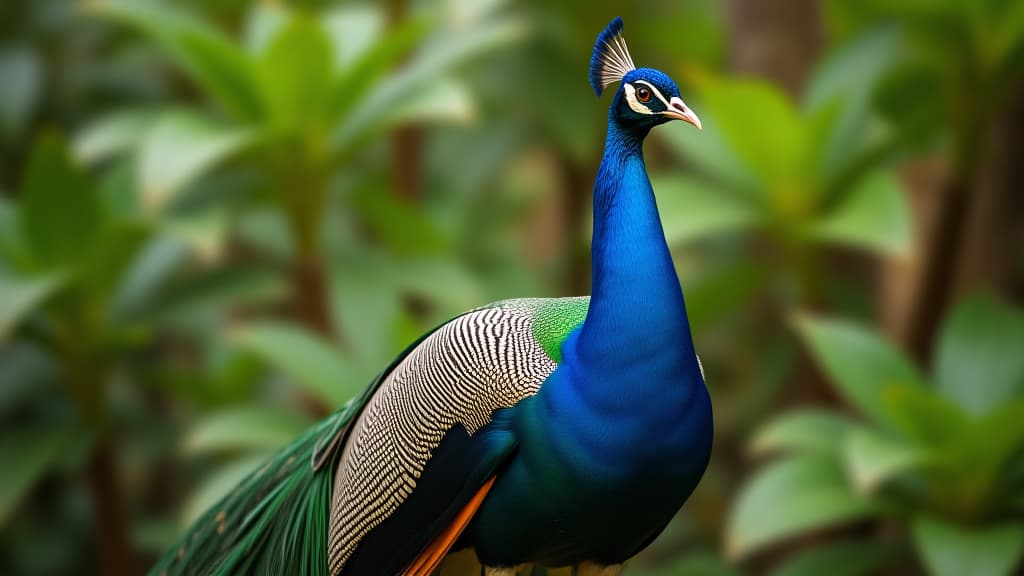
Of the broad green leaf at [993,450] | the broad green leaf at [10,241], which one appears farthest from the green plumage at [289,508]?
the broad green leaf at [10,241]

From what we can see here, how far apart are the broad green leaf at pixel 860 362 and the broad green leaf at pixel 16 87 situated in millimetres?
1758

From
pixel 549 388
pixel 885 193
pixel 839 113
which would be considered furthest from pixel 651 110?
pixel 839 113

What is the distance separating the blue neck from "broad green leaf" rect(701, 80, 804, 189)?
1.05 metres

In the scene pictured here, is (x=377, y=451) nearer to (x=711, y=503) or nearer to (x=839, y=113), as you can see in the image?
(x=839, y=113)

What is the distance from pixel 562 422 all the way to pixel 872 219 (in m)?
1.08

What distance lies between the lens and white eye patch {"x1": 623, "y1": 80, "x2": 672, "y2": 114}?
3.22 ft

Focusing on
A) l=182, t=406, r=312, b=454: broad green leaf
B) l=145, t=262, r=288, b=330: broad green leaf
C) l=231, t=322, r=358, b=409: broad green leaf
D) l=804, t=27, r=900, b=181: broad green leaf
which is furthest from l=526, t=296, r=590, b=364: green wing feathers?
l=145, t=262, r=288, b=330: broad green leaf

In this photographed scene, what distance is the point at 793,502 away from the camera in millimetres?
1886

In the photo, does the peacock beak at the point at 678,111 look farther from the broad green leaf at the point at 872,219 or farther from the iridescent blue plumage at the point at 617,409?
the broad green leaf at the point at 872,219

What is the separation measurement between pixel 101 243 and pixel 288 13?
0.61m

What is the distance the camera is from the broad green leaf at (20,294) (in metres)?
1.96

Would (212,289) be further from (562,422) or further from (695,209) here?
(562,422)

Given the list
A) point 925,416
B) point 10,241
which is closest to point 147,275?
point 10,241

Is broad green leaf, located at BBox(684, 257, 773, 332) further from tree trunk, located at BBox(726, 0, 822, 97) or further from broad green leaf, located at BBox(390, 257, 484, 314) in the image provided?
tree trunk, located at BBox(726, 0, 822, 97)
